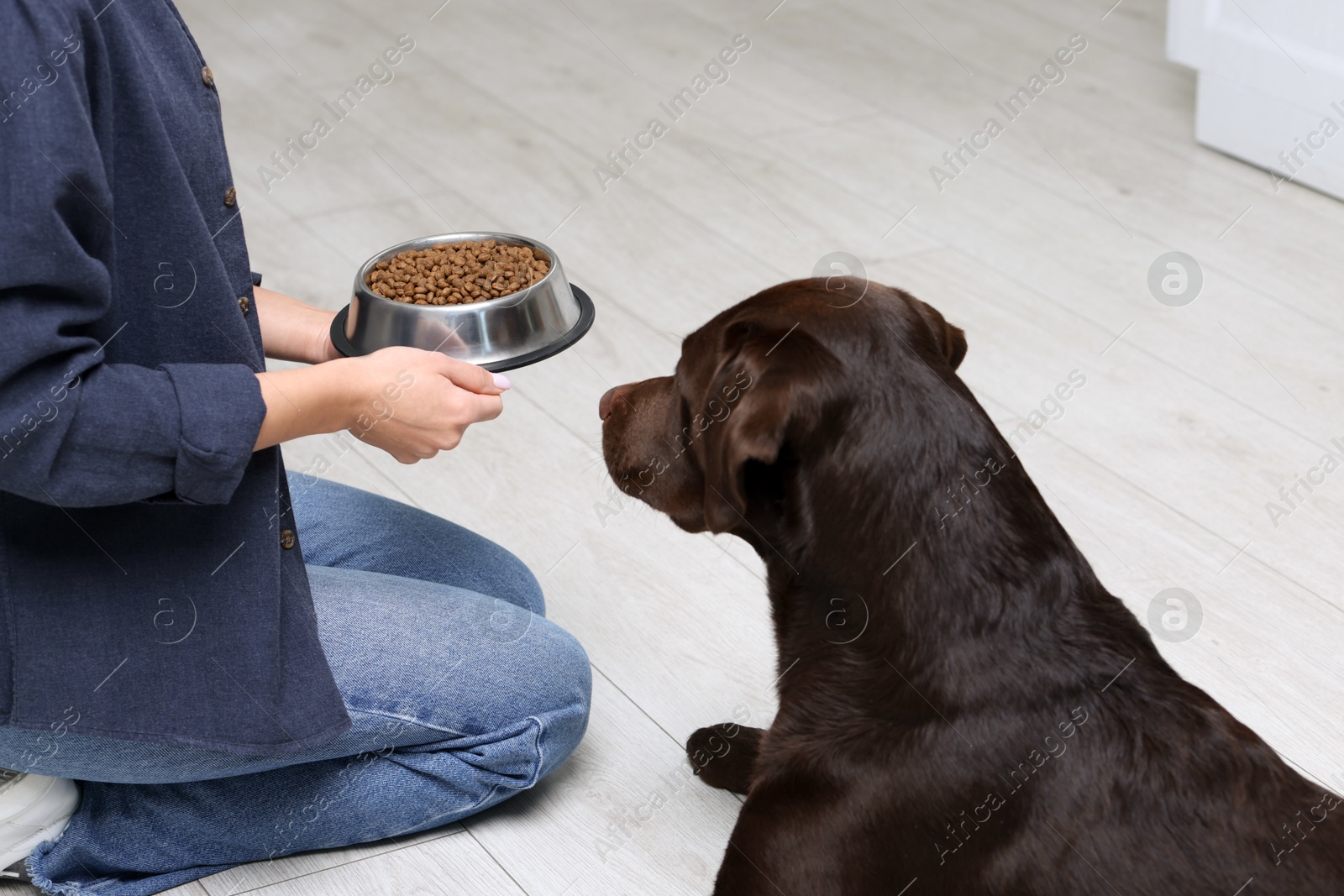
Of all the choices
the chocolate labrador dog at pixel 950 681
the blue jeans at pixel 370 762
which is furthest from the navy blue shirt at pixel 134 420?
the chocolate labrador dog at pixel 950 681

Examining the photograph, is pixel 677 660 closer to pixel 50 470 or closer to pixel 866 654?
pixel 866 654

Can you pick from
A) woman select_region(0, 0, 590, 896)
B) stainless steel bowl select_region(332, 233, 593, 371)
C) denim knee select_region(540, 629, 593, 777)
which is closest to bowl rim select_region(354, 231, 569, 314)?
stainless steel bowl select_region(332, 233, 593, 371)

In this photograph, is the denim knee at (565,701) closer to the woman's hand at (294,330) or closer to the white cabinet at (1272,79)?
the woman's hand at (294,330)

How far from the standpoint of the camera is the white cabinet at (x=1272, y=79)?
303 cm

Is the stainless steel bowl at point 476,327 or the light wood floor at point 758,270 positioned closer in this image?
the stainless steel bowl at point 476,327

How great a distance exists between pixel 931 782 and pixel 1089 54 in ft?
10.9

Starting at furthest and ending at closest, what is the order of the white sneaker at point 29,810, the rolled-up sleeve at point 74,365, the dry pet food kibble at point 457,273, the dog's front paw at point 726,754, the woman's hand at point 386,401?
1. the dog's front paw at point 726,754
2. the dry pet food kibble at point 457,273
3. the white sneaker at point 29,810
4. the woman's hand at point 386,401
5. the rolled-up sleeve at point 74,365

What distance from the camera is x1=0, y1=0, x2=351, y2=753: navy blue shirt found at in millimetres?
1089

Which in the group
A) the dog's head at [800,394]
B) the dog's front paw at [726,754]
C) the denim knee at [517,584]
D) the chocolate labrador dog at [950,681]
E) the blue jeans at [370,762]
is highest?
the dog's head at [800,394]

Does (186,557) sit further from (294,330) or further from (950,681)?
(950,681)

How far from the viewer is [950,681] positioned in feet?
3.78

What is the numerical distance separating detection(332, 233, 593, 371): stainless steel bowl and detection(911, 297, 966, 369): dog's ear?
17.2 inches

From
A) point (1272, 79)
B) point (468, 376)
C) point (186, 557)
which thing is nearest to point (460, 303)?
point (468, 376)

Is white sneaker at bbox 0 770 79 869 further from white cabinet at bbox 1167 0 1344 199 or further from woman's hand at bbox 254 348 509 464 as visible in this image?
white cabinet at bbox 1167 0 1344 199
